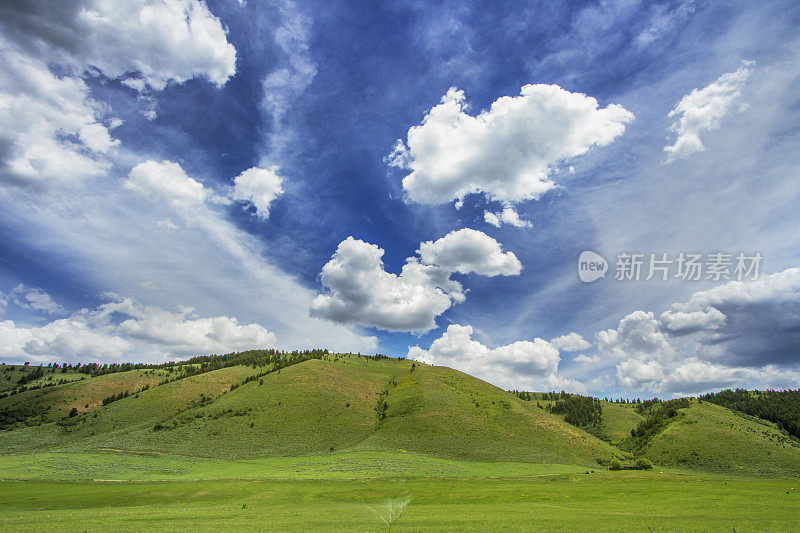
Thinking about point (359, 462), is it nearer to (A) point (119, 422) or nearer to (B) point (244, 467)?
(B) point (244, 467)

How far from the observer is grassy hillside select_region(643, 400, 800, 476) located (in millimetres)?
107562

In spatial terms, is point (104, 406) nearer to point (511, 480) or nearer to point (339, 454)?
point (339, 454)

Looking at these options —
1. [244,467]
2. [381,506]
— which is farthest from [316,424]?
[381,506]

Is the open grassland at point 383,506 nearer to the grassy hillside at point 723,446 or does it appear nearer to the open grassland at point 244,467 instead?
the open grassland at point 244,467

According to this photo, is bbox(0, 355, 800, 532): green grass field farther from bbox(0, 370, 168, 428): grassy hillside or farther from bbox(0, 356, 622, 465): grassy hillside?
bbox(0, 370, 168, 428): grassy hillside

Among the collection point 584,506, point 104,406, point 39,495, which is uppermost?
point 584,506

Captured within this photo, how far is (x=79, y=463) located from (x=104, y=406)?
285 feet

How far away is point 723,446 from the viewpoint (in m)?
120

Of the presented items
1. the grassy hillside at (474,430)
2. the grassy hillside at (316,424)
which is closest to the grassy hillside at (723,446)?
→ the grassy hillside at (316,424)

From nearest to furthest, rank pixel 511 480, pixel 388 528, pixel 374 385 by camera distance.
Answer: pixel 388 528 → pixel 511 480 → pixel 374 385

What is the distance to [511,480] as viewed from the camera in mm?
80438

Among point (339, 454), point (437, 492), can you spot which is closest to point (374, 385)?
point (339, 454)

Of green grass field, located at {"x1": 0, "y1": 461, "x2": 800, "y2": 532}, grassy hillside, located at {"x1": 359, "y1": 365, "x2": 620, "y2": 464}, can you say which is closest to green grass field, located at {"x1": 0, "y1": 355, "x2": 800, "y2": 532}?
green grass field, located at {"x1": 0, "y1": 461, "x2": 800, "y2": 532}

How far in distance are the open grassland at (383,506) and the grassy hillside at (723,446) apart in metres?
65.9
